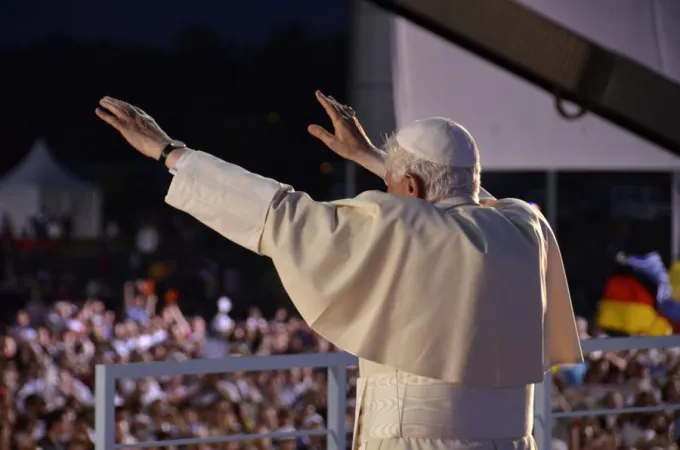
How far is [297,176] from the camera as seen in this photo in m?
39.4

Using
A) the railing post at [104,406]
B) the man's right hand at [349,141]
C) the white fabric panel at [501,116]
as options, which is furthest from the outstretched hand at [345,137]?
the white fabric panel at [501,116]

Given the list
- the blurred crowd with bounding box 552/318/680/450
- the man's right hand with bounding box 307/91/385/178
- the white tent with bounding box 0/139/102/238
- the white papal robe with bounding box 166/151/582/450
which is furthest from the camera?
the white tent with bounding box 0/139/102/238

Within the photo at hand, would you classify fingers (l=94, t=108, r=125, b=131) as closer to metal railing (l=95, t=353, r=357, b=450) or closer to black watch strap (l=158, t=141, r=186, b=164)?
black watch strap (l=158, t=141, r=186, b=164)

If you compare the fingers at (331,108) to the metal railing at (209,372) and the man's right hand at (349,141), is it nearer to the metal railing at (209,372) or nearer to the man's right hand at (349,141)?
the man's right hand at (349,141)

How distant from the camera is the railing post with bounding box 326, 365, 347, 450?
3705 millimetres

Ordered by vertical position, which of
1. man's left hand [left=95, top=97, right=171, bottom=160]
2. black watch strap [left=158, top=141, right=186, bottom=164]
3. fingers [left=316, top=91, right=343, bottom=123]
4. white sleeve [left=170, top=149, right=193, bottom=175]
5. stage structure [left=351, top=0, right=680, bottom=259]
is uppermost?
stage structure [left=351, top=0, right=680, bottom=259]

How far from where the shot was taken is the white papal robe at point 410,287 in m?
2.49

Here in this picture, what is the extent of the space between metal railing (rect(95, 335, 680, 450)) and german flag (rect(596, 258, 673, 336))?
5.54 m

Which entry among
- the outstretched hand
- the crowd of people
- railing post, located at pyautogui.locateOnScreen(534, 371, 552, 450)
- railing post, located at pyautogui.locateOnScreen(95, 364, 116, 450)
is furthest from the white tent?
the outstretched hand

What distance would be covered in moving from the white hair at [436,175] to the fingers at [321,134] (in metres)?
0.34

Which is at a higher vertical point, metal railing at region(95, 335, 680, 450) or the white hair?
the white hair

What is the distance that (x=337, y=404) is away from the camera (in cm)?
373

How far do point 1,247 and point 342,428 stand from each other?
28.8 meters

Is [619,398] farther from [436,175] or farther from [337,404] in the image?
[436,175]
